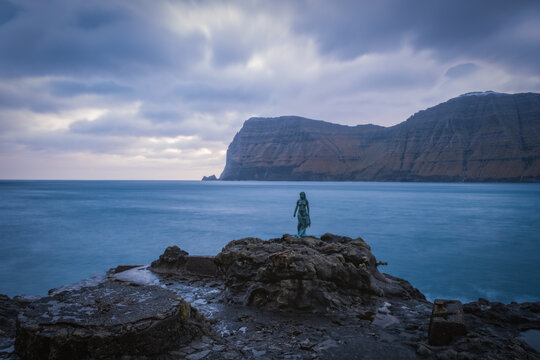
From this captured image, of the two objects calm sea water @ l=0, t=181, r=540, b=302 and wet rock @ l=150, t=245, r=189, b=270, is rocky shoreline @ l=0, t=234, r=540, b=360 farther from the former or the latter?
calm sea water @ l=0, t=181, r=540, b=302

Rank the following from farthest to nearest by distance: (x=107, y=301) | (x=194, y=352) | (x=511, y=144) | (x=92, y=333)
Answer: (x=511, y=144)
(x=107, y=301)
(x=194, y=352)
(x=92, y=333)

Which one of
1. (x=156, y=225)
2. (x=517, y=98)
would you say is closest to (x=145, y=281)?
(x=156, y=225)

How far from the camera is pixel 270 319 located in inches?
201

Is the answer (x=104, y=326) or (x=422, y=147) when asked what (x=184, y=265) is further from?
(x=422, y=147)

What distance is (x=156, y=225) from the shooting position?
1084 inches

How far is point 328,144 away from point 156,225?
6482 inches

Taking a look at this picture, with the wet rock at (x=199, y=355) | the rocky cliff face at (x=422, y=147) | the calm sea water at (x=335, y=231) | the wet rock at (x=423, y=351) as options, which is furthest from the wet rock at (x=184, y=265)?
the rocky cliff face at (x=422, y=147)

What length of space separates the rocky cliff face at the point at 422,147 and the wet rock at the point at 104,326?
14925cm

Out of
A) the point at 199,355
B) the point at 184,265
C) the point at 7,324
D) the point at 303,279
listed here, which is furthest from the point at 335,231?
the point at 7,324

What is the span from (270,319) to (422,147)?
156617mm

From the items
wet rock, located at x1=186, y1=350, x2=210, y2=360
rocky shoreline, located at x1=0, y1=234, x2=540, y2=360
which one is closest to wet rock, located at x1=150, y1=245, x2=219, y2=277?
rocky shoreline, located at x1=0, y1=234, x2=540, y2=360

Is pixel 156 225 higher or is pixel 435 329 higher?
pixel 435 329

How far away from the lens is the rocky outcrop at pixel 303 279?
5551mm

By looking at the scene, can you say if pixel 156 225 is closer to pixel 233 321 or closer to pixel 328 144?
pixel 233 321
